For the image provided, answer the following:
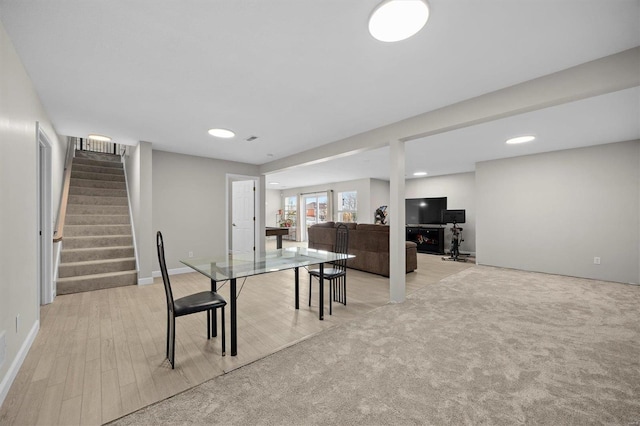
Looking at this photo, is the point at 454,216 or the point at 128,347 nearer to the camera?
the point at 128,347

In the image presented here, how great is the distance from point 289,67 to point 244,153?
3.25 m

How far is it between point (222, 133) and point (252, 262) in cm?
213

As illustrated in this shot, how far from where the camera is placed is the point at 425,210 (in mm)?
8203

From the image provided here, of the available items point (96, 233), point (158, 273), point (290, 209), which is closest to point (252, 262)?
point (158, 273)

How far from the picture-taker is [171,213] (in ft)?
16.5

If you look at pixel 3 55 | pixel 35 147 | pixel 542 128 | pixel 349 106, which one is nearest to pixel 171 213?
pixel 35 147

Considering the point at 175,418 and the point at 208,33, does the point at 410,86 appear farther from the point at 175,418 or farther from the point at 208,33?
the point at 175,418

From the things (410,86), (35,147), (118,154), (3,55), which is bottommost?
(35,147)

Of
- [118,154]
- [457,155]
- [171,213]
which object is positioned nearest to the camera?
[171,213]

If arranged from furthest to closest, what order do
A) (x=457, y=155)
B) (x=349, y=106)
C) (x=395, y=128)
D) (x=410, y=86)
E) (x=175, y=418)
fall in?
(x=457, y=155), (x=395, y=128), (x=349, y=106), (x=410, y=86), (x=175, y=418)

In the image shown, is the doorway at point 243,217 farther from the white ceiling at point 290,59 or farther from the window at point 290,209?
the window at point 290,209

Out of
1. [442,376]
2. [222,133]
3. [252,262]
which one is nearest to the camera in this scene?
[442,376]

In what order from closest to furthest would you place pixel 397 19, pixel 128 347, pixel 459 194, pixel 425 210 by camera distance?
pixel 397 19, pixel 128 347, pixel 459 194, pixel 425 210

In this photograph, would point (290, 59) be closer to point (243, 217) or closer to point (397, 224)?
point (397, 224)
